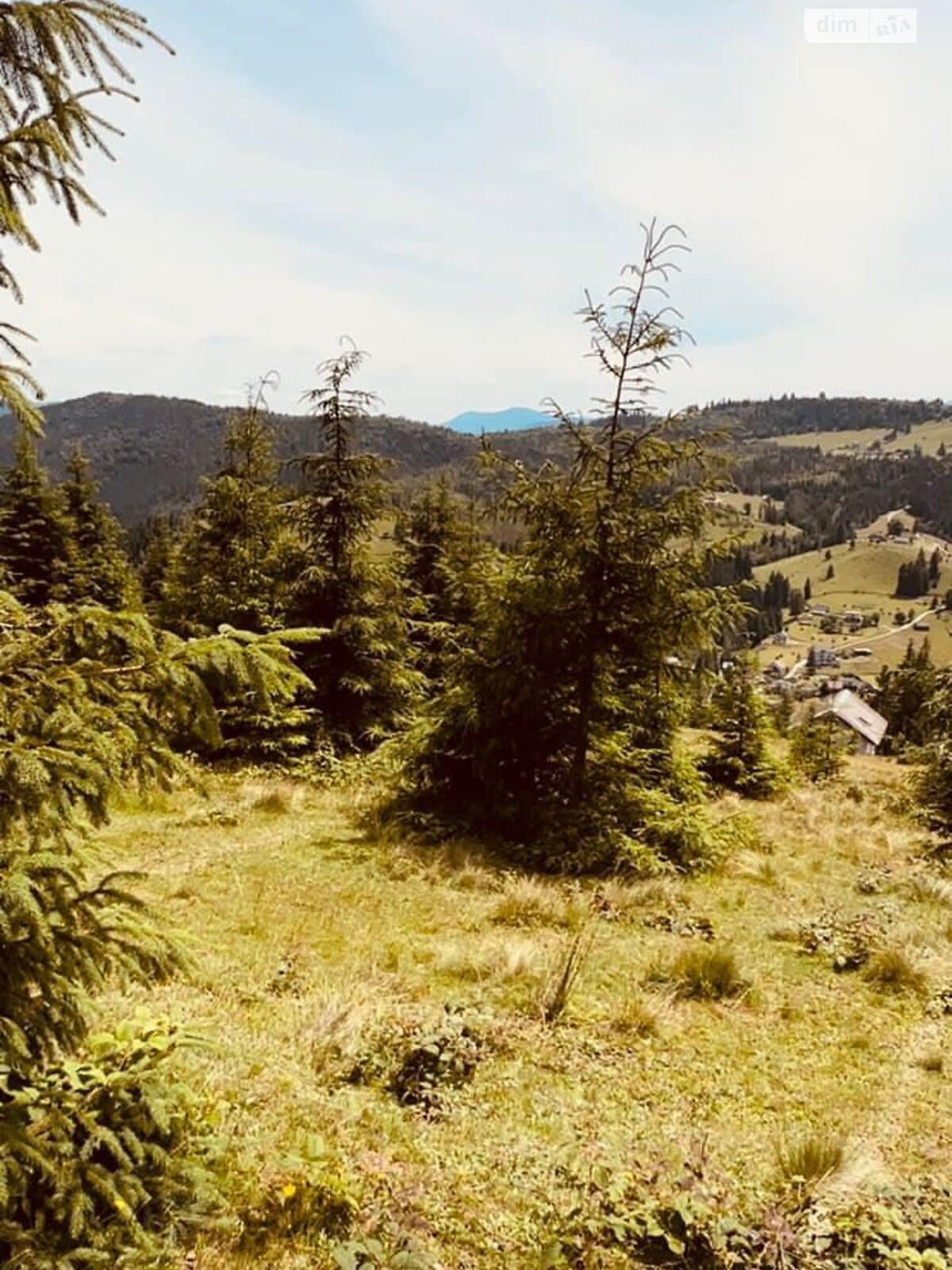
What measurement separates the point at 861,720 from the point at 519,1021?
10047 centimetres

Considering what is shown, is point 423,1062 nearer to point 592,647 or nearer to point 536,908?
point 536,908

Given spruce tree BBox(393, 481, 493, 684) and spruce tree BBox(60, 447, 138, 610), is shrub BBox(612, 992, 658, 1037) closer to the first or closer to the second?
spruce tree BBox(393, 481, 493, 684)

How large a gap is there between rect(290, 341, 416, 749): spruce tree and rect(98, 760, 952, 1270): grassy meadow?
611 cm

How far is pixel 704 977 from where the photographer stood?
24.8 feet

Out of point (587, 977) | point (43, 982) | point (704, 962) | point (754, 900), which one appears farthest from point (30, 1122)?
point (754, 900)

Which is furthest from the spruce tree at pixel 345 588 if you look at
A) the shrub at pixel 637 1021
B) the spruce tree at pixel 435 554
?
the shrub at pixel 637 1021

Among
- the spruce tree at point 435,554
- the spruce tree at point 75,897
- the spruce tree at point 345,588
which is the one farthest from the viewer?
the spruce tree at point 435,554

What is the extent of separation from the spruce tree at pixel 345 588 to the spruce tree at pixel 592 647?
4705 millimetres

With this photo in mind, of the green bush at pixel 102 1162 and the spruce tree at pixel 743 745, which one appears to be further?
the spruce tree at pixel 743 745

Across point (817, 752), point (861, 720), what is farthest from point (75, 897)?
point (861, 720)

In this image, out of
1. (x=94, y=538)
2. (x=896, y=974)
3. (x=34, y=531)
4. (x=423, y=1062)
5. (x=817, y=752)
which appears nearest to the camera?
(x=423, y=1062)

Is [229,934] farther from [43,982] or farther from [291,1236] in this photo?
[43,982]

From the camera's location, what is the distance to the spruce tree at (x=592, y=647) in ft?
38.8

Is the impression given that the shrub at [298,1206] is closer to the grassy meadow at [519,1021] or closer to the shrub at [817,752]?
the grassy meadow at [519,1021]
